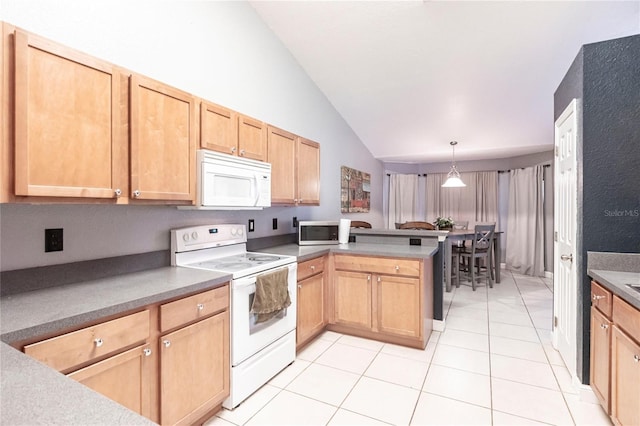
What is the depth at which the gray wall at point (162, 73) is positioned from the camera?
5.35 ft

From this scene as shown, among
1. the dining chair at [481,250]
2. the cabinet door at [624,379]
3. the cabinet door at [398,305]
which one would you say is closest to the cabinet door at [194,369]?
the cabinet door at [398,305]

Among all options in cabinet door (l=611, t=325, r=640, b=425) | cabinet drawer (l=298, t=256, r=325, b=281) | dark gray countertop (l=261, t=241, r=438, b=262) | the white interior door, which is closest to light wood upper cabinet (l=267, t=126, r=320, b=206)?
dark gray countertop (l=261, t=241, r=438, b=262)

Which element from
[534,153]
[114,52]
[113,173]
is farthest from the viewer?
[534,153]

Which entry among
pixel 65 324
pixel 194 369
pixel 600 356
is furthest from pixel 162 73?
pixel 600 356

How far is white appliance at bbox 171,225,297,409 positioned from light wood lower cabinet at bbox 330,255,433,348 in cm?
69

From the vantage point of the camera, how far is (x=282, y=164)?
3.02 meters

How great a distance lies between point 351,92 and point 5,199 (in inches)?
150

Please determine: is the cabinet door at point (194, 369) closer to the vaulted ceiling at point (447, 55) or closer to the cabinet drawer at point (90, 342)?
the cabinet drawer at point (90, 342)

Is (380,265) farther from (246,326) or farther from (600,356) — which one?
(600,356)

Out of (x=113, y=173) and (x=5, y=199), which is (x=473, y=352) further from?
(x=5, y=199)

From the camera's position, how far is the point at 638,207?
6.56ft

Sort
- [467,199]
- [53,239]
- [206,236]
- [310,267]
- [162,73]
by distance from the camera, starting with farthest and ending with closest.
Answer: [467,199] < [310,267] < [206,236] < [162,73] < [53,239]

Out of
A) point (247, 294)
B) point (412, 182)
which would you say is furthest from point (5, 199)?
point (412, 182)

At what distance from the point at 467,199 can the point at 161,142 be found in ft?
21.0
